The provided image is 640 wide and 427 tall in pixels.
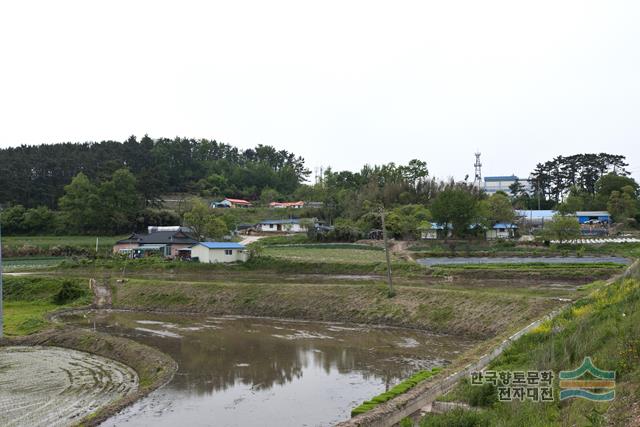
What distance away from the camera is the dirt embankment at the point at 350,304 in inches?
1008

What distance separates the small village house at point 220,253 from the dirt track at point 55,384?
23.4 metres

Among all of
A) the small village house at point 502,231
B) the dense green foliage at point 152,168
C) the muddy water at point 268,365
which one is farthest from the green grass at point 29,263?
the small village house at point 502,231

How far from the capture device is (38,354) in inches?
880

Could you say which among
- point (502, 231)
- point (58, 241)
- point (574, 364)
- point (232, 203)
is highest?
point (232, 203)

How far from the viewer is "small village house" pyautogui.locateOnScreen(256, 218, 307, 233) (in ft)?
252

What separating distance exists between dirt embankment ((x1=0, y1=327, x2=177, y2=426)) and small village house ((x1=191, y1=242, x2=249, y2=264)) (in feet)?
67.2

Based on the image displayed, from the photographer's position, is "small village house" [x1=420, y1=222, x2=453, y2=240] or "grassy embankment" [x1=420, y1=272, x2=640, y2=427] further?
"small village house" [x1=420, y1=222, x2=453, y2=240]

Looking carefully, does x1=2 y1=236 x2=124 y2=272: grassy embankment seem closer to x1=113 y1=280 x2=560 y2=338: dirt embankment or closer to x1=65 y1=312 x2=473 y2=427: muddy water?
x1=113 y1=280 x2=560 y2=338: dirt embankment

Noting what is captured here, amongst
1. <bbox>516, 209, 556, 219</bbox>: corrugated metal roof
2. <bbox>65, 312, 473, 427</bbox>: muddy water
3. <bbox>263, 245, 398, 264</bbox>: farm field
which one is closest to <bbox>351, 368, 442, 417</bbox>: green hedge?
<bbox>65, 312, 473, 427</bbox>: muddy water

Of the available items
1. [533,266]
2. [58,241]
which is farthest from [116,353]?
[58,241]

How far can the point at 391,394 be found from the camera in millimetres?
14555

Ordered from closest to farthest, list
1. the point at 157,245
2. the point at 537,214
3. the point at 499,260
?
1. the point at 499,260
2. the point at 157,245
3. the point at 537,214

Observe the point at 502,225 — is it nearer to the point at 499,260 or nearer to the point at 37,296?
the point at 499,260

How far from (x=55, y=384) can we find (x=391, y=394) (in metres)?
10.8
